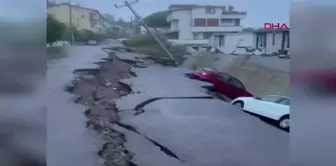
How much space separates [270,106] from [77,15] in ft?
3.51

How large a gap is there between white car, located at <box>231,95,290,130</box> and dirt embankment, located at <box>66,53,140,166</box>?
1.90ft

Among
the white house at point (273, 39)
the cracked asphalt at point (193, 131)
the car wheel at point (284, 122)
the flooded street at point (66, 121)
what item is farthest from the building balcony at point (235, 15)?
the flooded street at point (66, 121)

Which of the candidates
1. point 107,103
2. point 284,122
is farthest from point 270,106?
point 107,103

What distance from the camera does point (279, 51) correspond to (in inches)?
117

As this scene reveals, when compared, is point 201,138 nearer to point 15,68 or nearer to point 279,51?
point 279,51

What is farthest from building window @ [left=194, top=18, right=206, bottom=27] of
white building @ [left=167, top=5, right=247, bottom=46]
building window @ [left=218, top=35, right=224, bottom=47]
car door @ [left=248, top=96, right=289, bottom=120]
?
car door @ [left=248, top=96, right=289, bottom=120]

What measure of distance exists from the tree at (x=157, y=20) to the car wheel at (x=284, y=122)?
76 cm

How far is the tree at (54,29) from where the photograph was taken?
2947 mm

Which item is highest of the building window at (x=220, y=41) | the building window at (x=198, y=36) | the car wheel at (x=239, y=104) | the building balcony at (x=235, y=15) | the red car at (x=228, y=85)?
the building balcony at (x=235, y=15)

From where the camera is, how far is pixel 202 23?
9.92 ft

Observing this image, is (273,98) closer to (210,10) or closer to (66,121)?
(210,10)

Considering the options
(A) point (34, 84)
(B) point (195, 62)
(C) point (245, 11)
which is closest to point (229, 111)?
(B) point (195, 62)

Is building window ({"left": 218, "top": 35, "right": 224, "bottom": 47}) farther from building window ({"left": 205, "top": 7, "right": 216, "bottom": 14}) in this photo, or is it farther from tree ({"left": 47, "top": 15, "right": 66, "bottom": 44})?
tree ({"left": 47, "top": 15, "right": 66, "bottom": 44})

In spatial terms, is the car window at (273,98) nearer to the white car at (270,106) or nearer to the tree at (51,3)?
the white car at (270,106)
